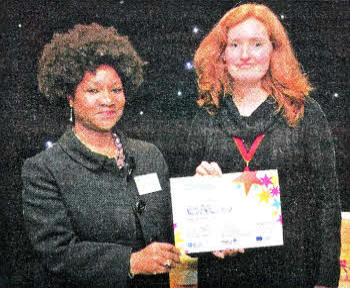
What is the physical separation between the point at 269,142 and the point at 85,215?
3.10ft

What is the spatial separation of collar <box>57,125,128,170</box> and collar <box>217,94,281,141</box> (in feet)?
2.02

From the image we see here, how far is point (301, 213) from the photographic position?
6.68 feet

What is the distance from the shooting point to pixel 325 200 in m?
2.03

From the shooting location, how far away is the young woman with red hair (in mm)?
2012

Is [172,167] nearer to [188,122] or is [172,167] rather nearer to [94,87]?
[188,122]

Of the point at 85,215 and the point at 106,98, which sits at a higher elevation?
the point at 106,98

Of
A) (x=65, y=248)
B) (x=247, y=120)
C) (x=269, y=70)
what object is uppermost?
(x=269, y=70)

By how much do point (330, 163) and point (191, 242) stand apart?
31.0 inches

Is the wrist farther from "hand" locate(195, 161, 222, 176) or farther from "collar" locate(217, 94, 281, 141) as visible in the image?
"collar" locate(217, 94, 281, 141)

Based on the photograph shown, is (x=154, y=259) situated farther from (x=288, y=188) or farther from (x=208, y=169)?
(x=288, y=188)

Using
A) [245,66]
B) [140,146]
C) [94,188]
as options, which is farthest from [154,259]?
[245,66]

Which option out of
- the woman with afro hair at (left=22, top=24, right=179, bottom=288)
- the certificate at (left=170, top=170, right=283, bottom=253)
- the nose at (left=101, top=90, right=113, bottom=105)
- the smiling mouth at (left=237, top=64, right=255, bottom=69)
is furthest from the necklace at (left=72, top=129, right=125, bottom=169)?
the smiling mouth at (left=237, top=64, right=255, bottom=69)

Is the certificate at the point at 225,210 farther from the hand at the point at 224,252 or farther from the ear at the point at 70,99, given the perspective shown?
the ear at the point at 70,99

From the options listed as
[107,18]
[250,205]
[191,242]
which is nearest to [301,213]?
[250,205]
